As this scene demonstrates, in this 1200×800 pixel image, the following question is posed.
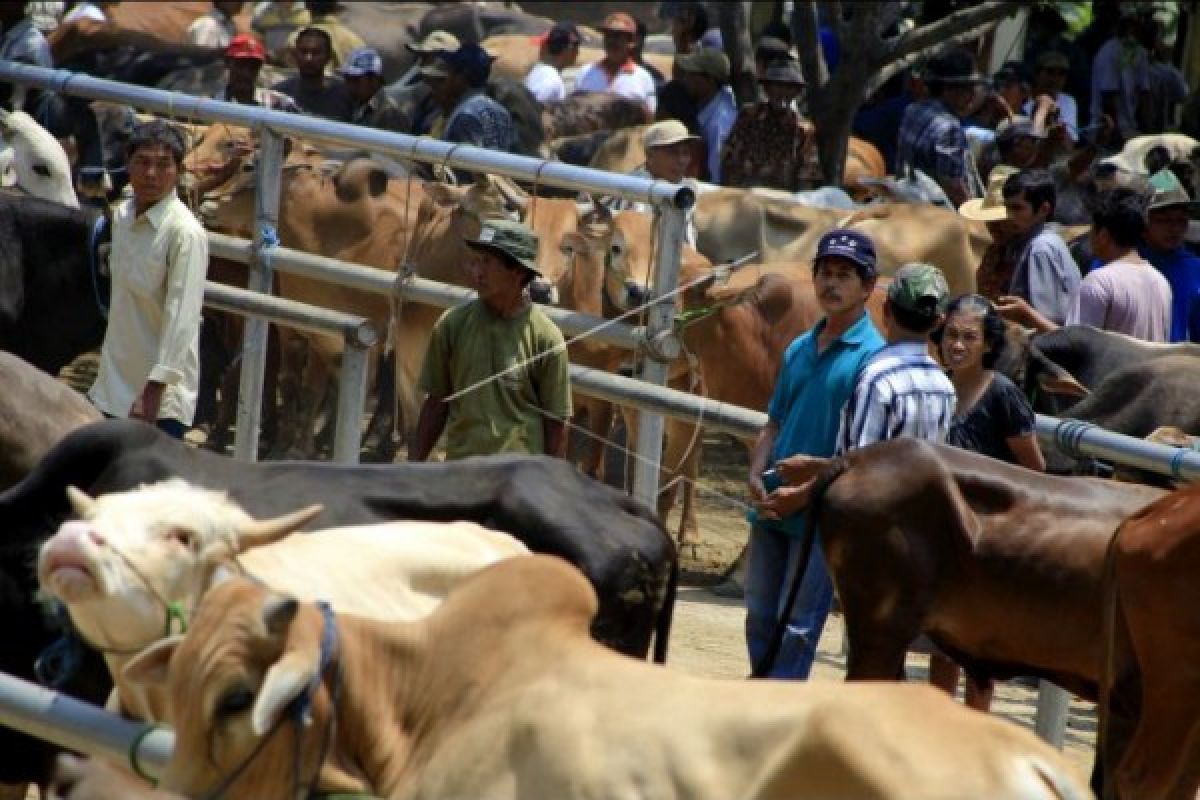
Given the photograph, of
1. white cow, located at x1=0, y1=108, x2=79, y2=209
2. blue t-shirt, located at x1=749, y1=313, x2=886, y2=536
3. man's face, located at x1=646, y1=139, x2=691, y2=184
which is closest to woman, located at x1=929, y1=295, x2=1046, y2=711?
blue t-shirt, located at x1=749, y1=313, x2=886, y2=536

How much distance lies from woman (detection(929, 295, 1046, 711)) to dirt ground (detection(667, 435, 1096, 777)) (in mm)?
1047

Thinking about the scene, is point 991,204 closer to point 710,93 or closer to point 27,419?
point 710,93

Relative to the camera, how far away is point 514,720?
4820mm

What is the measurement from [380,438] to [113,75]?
7632mm

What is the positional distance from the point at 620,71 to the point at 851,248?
35.7 ft

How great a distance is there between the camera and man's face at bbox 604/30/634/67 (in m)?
18.3

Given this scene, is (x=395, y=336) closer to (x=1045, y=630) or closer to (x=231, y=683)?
(x=1045, y=630)

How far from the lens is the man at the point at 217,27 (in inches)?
864

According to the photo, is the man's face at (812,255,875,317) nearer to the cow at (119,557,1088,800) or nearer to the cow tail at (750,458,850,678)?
the cow tail at (750,458,850,678)

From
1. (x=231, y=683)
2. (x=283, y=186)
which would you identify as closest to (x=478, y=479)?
(x=231, y=683)

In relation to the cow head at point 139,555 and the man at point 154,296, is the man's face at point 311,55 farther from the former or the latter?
the cow head at point 139,555

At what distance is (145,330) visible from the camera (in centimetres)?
925

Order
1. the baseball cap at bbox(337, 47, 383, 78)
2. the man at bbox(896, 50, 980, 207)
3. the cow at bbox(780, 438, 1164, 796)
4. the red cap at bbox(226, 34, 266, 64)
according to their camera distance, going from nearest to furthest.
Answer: the cow at bbox(780, 438, 1164, 796), the red cap at bbox(226, 34, 266, 64), the baseball cap at bbox(337, 47, 383, 78), the man at bbox(896, 50, 980, 207)

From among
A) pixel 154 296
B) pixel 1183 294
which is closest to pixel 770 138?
pixel 1183 294
